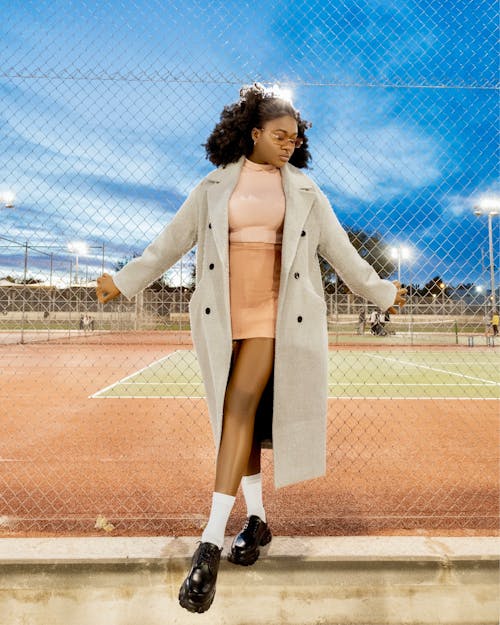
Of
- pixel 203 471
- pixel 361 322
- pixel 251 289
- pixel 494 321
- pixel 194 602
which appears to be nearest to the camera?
pixel 194 602

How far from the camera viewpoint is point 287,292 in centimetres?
241

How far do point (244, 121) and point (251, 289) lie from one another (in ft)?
2.44

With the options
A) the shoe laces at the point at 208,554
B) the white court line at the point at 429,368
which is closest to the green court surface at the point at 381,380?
the white court line at the point at 429,368

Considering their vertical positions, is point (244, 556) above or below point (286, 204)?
below

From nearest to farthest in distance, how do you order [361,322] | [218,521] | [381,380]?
[218,521]
[381,380]
[361,322]

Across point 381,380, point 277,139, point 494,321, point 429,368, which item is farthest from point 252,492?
point 494,321

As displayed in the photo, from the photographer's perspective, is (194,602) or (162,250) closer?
(194,602)

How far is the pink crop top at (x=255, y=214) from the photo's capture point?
2418 millimetres

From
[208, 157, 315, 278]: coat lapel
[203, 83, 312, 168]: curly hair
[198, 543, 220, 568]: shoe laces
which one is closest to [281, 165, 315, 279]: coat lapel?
[208, 157, 315, 278]: coat lapel

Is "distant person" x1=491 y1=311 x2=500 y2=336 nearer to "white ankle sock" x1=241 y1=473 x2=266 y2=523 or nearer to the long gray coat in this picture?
the long gray coat

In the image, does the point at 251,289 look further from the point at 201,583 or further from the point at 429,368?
the point at 429,368

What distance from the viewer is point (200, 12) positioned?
373 centimetres

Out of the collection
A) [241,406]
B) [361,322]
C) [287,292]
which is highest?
[361,322]

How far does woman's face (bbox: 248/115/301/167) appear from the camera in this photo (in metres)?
2.43
